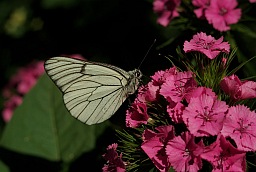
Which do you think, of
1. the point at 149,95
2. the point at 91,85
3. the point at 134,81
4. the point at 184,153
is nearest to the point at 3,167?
the point at 91,85

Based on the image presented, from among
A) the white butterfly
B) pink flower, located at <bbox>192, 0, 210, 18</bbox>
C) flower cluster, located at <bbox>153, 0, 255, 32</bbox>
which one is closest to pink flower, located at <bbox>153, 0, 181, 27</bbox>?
flower cluster, located at <bbox>153, 0, 255, 32</bbox>

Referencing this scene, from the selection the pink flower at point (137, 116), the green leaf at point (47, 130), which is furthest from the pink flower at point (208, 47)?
the green leaf at point (47, 130)

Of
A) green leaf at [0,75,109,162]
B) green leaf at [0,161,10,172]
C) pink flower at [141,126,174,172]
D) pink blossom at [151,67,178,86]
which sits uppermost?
pink blossom at [151,67,178,86]

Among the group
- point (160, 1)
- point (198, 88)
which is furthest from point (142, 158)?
point (160, 1)

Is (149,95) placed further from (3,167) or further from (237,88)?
(3,167)

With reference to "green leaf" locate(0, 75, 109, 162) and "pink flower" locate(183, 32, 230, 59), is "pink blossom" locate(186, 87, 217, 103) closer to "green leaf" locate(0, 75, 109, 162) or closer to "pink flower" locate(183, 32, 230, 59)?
"pink flower" locate(183, 32, 230, 59)

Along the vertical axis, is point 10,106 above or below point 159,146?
below

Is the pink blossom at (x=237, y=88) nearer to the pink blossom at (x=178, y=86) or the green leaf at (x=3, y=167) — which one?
the pink blossom at (x=178, y=86)
